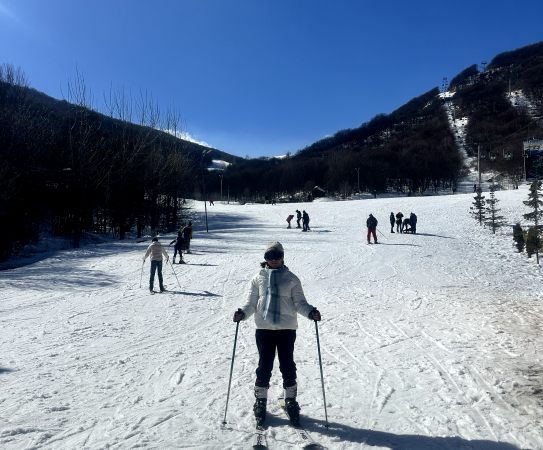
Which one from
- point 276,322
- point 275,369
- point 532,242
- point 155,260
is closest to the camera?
point 276,322

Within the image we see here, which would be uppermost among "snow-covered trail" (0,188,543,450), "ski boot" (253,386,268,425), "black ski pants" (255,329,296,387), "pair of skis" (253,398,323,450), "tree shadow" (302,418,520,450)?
"black ski pants" (255,329,296,387)

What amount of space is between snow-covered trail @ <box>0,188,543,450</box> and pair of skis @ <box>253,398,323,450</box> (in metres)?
0.08

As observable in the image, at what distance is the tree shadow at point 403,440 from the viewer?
3.25m

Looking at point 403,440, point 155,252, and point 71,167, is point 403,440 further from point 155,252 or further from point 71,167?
point 71,167

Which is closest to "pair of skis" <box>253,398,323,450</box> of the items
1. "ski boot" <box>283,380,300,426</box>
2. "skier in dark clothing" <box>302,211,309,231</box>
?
"ski boot" <box>283,380,300,426</box>

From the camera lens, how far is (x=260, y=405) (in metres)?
3.64

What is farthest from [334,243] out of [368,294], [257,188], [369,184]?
[257,188]

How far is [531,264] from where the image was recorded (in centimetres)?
1534

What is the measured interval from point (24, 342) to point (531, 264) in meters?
18.2

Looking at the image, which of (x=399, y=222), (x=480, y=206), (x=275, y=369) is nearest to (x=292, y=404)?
(x=275, y=369)

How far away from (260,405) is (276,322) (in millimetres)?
889

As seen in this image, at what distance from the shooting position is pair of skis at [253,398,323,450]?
3.22 m

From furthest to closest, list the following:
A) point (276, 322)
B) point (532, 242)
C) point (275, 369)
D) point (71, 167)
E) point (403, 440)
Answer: point (71, 167) → point (532, 242) → point (275, 369) → point (276, 322) → point (403, 440)

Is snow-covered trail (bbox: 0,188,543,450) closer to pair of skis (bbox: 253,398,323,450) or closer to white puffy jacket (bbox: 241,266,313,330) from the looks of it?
pair of skis (bbox: 253,398,323,450)
